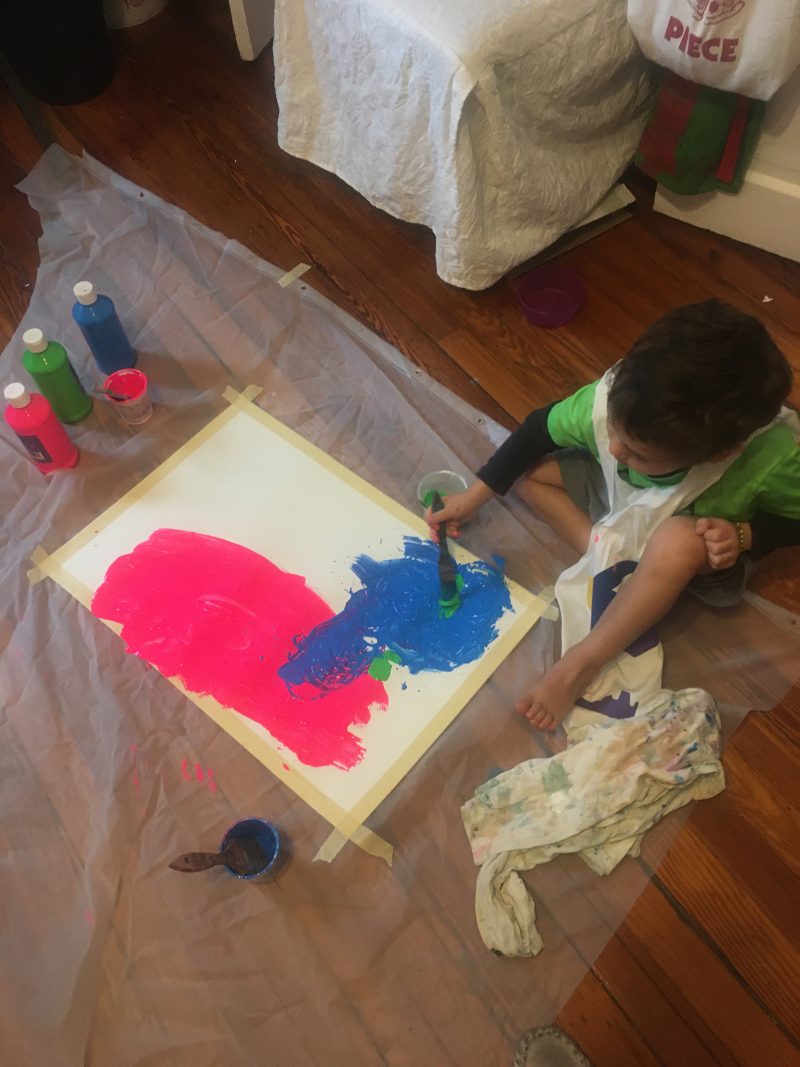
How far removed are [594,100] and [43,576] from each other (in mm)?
1104

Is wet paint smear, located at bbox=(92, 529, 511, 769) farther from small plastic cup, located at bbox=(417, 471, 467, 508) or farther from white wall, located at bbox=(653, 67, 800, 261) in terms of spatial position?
white wall, located at bbox=(653, 67, 800, 261)

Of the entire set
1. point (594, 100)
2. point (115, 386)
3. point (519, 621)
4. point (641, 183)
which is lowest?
point (519, 621)

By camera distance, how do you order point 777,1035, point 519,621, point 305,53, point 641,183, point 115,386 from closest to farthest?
1. point 777,1035
2. point 519,621
3. point 115,386
4. point 305,53
5. point 641,183

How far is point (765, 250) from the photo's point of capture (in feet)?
4.83

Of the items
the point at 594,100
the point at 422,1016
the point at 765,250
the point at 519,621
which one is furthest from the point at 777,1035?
the point at 594,100

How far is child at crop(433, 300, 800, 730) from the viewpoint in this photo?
856 mm

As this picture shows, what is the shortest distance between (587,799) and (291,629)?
427 millimetres

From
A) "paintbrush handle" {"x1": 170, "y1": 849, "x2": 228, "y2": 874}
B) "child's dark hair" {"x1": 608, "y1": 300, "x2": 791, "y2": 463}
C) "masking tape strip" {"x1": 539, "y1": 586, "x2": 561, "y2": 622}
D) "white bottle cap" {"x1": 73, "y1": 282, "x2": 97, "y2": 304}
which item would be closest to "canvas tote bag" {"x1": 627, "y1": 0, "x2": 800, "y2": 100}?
"child's dark hair" {"x1": 608, "y1": 300, "x2": 791, "y2": 463}

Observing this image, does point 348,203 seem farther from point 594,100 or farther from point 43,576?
point 43,576

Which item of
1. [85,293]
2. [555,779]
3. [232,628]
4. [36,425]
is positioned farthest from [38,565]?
[555,779]

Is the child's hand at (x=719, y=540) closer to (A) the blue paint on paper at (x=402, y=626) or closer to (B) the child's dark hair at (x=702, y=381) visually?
(B) the child's dark hair at (x=702, y=381)

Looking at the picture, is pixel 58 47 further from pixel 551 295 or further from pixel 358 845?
pixel 358 845

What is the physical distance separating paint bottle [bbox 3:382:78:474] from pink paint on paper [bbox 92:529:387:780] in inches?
8.0

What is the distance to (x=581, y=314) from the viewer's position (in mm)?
1430
